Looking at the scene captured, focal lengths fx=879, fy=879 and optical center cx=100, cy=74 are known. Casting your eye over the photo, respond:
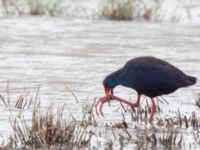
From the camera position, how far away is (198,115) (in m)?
7.72

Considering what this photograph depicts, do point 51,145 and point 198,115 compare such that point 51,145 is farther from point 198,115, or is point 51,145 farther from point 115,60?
point 115,60

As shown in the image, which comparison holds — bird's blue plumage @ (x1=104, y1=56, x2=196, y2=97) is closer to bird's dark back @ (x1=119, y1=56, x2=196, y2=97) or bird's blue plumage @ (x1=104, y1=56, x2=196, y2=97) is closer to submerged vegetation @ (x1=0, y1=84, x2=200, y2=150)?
bird's dark back @ (x1=119, y1=56, x2=196, y2=97)

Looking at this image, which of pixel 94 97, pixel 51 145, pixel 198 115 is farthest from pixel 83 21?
pixel 51 145

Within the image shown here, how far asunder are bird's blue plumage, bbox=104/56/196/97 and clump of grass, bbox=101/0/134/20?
6.59 metres

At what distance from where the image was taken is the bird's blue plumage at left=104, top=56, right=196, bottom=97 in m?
7.25

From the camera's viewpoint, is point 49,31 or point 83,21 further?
point 83,21

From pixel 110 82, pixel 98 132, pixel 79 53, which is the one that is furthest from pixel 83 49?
pixel 98 132

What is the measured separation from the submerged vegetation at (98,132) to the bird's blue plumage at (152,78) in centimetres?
26

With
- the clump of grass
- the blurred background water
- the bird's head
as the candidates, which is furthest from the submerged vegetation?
the clump of grass

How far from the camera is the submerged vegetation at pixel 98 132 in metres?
6.43

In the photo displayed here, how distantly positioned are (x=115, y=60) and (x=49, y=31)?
254 centimetres

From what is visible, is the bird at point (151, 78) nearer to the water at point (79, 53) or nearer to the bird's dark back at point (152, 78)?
the bird's dark back at point (152, 78)

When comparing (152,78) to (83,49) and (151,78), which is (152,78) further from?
(83,49)

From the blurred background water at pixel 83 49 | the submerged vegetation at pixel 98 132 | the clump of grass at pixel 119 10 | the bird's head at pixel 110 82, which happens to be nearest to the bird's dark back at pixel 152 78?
the bird's head at pixel 110 82
